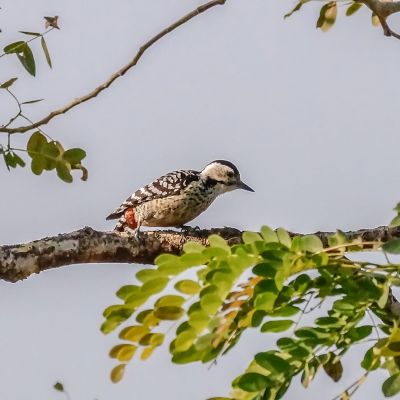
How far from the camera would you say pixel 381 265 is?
10.9 feet

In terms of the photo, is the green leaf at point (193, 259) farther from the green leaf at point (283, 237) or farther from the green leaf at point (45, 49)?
the green leaf at point (45, 49)

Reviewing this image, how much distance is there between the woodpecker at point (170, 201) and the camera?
882cm

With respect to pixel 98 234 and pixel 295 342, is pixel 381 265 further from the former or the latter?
pixel 98 234

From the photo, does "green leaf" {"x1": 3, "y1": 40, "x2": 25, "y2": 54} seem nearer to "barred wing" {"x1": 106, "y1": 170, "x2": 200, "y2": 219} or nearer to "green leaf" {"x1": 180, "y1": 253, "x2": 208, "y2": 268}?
"green leaf" {"x1": 180, "y1": 253, "x2": 208, "y2": 268}

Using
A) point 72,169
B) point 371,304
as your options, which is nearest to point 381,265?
point 371,304

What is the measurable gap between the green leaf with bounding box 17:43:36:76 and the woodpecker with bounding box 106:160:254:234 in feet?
11.3

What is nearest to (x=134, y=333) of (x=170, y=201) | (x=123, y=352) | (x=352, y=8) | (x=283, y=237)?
(x=123, y=352)

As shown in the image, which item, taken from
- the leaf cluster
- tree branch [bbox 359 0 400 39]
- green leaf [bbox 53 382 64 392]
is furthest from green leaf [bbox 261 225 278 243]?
tree branch [bbox 359 0 400 39]

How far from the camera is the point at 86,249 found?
17.5 ft

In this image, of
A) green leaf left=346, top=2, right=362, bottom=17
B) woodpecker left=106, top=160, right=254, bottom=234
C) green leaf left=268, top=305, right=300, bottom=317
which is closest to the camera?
green leaf left=268, top=305, right=300, bottom=317

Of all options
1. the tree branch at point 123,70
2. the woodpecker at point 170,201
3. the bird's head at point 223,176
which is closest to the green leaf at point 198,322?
the tree branch at point 123,70

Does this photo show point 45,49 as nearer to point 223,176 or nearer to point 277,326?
point 277,326

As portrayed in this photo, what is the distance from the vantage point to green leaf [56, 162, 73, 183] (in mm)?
5016

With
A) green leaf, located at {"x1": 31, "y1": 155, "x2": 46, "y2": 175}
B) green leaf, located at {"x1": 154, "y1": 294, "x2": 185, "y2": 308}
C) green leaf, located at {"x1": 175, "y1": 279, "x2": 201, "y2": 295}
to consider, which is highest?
green leaf, located at {"x1": 31, "y1": 155, "x2": 46, "y2": 175}
